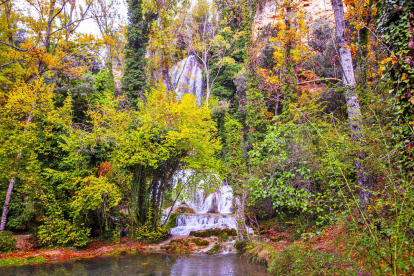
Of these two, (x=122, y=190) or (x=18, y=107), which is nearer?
(x=18, y=107)

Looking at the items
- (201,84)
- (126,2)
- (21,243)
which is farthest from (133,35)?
(21,243)

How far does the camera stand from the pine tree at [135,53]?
21406 mm

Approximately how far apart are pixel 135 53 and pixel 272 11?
13.4 m

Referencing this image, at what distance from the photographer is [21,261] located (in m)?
7.45

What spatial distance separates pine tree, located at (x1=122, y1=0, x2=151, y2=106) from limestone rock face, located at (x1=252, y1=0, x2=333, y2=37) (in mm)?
10403

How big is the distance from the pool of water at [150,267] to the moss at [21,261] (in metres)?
0.41

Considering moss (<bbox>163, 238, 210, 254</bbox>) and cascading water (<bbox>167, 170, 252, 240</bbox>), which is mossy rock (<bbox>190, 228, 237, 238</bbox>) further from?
moss (<bbox>163, 238, 210, 254</bbox>)

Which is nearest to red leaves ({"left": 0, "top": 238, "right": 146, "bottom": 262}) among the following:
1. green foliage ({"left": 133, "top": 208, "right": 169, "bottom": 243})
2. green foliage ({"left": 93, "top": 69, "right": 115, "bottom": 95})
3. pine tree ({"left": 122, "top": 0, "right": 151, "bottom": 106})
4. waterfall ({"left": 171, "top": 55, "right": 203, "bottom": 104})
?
green foliage ({"left": 133, "top": 208, "right": 169, "bottom": 243})

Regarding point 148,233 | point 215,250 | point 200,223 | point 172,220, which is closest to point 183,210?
point 172,220

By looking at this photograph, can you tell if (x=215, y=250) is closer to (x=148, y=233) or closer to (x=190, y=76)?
(x=148, y=233)

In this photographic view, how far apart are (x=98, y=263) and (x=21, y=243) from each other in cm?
357

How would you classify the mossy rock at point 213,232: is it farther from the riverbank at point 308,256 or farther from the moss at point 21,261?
the moss at point 21,261

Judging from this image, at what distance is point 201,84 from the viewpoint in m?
23.9

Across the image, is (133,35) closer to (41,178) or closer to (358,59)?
(41,178)
